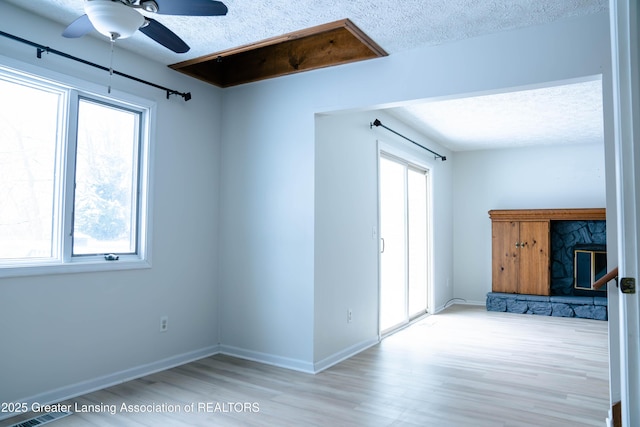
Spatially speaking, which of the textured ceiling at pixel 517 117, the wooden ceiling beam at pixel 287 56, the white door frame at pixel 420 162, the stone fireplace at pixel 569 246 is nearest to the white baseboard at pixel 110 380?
the white door frame at pixel 420 162

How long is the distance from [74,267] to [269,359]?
5.63 feet

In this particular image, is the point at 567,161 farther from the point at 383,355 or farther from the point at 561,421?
the point at 561,421

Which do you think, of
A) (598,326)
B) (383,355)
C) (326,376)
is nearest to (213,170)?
(326,376)

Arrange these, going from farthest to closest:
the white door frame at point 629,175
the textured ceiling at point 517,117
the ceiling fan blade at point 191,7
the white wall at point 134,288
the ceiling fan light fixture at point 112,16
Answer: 1. the textured ceiling at point 517,117
2. the white wall at point 134,288
3. the ceiling fan blade at point 191,7
4. the ceiling fan light fixture at point 112,16
5. the white door frame at point 629,175

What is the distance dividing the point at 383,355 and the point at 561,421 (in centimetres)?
164

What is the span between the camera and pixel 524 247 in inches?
255

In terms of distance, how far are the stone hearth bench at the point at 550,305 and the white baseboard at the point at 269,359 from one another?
12.8 feet

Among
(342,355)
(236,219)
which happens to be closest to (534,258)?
(342,355)

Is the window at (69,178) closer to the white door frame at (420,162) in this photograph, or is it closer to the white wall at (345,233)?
the white wall at (345,233)

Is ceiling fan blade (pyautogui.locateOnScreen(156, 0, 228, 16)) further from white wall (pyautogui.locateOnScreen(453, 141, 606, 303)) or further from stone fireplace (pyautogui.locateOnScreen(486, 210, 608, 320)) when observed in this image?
white wall (pyautogui.locateOnScreen(453, 141, 606, 303))

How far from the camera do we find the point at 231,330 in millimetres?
4031

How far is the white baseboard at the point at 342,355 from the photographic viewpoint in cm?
362

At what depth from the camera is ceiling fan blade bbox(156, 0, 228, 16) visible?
200 cm

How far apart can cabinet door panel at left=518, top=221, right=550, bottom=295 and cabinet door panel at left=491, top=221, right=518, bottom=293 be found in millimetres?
81
